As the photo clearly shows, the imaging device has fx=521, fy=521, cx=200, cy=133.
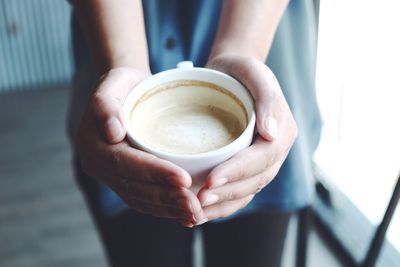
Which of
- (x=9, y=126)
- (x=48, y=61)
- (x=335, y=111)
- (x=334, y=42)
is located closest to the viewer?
(x=334, y=42)

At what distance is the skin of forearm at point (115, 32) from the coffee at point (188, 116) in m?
0.07

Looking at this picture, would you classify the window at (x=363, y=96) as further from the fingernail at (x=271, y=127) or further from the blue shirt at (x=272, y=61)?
the fingernail at (x=271, y=127)

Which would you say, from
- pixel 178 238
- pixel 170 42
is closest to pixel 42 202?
pixel 178 238

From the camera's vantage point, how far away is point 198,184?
0.45 metres

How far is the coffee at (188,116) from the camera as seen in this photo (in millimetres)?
479

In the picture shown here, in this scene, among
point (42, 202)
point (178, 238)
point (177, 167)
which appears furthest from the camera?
point (42, 202)

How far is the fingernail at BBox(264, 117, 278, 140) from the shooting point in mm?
454

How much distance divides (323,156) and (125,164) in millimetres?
1116

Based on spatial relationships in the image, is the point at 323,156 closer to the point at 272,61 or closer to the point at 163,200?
the point at 272,61

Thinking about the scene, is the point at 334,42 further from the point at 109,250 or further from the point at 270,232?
the point at 109,250

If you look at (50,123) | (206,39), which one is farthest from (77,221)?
(206,39)

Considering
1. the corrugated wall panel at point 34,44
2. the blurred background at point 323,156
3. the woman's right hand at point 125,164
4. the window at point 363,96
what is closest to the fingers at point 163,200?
the woman's right hand at point 125,164

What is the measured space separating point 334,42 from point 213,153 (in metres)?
0.85

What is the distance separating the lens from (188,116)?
1.70 feet
